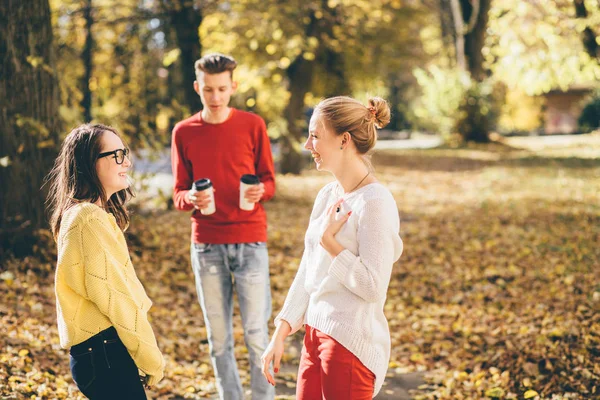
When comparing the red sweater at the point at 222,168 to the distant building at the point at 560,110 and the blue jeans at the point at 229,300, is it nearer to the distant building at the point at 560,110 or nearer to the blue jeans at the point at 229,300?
the blue jeans at the point at 229,300

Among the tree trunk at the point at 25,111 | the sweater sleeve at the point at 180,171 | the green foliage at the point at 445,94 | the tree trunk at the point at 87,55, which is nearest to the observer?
the sweater sleeve at the point at 180,171

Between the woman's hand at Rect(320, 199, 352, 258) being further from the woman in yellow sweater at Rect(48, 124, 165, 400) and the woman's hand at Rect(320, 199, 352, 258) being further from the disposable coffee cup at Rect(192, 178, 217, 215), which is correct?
the disposable coffee cup at Rect(192, 178, 217, 215)

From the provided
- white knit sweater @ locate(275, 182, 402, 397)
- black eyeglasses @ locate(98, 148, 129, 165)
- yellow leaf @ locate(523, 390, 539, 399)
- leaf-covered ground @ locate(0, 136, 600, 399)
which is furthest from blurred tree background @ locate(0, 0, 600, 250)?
yellow leaf @ locate(523, 390, 539, 399)

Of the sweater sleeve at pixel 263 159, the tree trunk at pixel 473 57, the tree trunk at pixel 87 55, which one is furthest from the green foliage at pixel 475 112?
the sweater sleeve at pixel 263 159

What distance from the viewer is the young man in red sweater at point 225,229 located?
4129 millimetres

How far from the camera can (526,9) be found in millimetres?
20031

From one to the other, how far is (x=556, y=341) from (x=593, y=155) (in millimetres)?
20363

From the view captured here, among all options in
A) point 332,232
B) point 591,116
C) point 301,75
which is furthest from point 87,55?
point 591,116

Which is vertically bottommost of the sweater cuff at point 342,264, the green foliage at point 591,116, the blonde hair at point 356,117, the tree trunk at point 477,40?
the green foliage at point 591,116

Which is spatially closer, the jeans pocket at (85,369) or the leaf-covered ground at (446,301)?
the jeans pocket at (85,369)

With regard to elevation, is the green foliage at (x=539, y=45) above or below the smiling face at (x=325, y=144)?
above

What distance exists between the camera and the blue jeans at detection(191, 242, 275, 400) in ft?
13.6

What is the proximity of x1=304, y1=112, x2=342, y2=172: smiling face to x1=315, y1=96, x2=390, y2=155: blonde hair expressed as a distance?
0.02m

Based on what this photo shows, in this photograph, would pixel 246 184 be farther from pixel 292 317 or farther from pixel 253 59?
pixel 253 59
